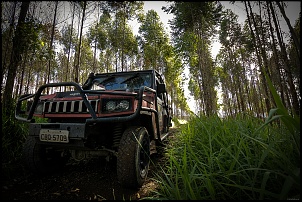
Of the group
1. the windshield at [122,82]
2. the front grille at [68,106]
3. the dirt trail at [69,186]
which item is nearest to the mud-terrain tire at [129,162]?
the dirt trail at [69,186]

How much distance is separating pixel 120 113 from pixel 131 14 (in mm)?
13391

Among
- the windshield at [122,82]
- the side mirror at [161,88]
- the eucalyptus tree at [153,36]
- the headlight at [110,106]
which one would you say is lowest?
the headlight at [110,106]

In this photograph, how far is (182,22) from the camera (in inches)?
403

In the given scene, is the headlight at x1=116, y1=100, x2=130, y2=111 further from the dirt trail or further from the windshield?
the windshield

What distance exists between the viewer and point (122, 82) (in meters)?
3.07

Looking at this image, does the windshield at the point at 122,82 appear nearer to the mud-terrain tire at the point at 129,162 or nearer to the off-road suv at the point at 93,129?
the off-road suv at the point at 93,129

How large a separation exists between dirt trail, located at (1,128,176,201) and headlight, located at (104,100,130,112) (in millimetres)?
755

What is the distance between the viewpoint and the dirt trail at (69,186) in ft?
4.97

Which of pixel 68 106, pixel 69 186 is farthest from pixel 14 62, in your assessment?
pixel 69 186

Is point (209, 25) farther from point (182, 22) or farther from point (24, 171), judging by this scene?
point (24, 171)

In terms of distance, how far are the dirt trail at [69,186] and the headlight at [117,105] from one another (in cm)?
76

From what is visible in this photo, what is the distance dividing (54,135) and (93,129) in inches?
16.0

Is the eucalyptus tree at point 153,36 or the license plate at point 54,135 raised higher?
the eucalyptus tree at point 153,36

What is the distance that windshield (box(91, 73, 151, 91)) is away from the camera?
3.00m
